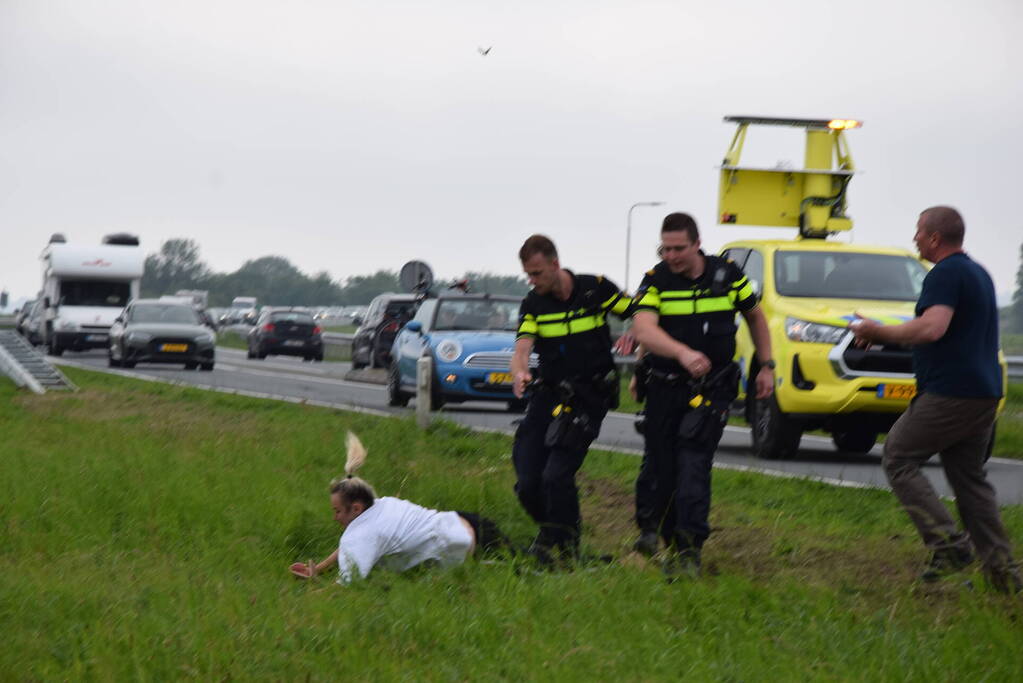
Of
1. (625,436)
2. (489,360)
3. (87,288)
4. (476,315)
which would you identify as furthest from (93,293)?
(625,436)

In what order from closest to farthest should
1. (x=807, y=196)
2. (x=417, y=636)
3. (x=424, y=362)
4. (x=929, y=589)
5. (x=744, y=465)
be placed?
(x=417, y=636), (x=929, y=589), (x=744, y=465), (x=424, y=362), (x=807, y=196)

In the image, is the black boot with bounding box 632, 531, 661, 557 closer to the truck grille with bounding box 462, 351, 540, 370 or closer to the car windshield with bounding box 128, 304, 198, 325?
the truck grille with bounding box 462, 351, 540, 370

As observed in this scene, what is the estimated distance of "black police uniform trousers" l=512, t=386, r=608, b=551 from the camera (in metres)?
8.32

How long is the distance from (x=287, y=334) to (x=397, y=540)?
38.9 m

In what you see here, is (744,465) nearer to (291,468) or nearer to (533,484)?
(291,468)

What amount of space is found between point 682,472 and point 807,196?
987 cm

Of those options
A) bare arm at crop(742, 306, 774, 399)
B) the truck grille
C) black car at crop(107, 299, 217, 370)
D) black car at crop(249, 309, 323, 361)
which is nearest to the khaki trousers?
bare arm at crop(742, 306, 774, 399)

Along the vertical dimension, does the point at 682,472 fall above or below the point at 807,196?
below

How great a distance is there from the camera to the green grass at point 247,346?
174 feet

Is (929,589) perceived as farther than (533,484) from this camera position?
No

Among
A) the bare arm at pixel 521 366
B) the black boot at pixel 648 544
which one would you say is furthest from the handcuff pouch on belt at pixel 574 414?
the black boot at pixel 648 544

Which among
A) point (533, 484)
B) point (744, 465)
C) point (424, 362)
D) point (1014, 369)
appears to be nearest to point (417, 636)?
point (533, 484)

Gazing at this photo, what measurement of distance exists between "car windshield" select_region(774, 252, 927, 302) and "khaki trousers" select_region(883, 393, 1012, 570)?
22.0 ft

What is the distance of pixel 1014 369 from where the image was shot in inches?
988
